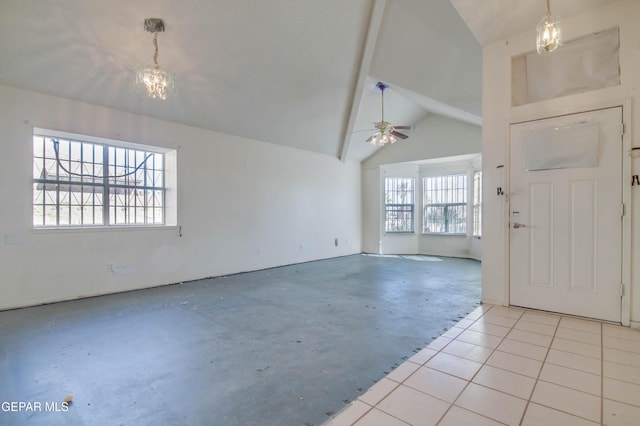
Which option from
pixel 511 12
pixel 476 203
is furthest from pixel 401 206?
pixel 511 12

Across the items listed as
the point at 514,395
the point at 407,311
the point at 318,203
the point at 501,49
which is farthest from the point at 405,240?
the point at 514,395

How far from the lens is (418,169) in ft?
29.8

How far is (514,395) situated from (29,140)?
5810 millimetres

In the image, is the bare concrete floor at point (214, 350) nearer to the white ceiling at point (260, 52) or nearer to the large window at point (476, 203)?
the white ceiling at point (260, 52)

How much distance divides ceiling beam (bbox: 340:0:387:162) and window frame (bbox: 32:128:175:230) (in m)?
3.61

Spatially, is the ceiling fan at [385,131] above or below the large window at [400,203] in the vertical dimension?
above

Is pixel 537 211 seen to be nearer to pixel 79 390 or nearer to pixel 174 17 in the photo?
pixel 79 390

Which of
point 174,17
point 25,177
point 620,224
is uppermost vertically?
point 174,17

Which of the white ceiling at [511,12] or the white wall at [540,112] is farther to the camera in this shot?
the white ceiling at [511,12]

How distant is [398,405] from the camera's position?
1728 mm

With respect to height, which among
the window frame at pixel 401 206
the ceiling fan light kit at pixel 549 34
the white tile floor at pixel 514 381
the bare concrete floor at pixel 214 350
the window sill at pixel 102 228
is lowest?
the bare concrete floor at pixel 214 350

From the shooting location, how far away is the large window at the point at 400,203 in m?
9.20

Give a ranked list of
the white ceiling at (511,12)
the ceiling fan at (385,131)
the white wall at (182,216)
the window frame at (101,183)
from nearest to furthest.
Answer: the white ceiling at (511,12), the white wall at (182,216), the window frame at (101,183), the ceiling fan at (385,131)

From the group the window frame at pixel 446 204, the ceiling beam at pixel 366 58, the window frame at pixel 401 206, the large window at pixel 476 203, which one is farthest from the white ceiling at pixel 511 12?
the window frame at pixel 401 206
